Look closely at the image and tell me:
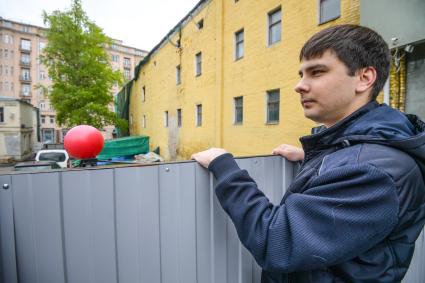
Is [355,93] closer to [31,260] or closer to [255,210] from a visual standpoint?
[255,210]

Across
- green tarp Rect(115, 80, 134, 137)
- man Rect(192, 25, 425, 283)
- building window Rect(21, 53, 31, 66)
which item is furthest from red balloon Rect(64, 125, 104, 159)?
building window Rect(21, 53, 31, 66)

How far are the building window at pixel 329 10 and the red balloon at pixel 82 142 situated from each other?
7.75 meters

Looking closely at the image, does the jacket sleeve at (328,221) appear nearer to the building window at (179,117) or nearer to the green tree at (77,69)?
the building window at (179,117)

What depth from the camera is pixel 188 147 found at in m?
16.9

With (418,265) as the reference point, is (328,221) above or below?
above

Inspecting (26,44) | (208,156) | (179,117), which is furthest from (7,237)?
(26,44)

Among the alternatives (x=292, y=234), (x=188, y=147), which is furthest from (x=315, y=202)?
(x=188, y=147)

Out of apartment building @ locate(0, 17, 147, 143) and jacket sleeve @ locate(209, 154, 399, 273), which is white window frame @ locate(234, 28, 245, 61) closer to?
jacket sleeve @ locate(209, 154, 399, 273)

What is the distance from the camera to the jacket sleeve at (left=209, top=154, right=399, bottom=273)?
2.90ft

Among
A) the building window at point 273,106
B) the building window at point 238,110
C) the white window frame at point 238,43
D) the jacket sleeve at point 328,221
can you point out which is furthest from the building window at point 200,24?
the jacket sleeve at point 328,221

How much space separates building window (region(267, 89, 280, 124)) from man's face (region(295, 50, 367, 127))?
28.7ft

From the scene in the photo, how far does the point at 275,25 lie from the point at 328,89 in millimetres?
9901

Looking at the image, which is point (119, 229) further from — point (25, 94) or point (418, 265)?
point (25, 94)

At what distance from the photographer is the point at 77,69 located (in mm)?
19125
